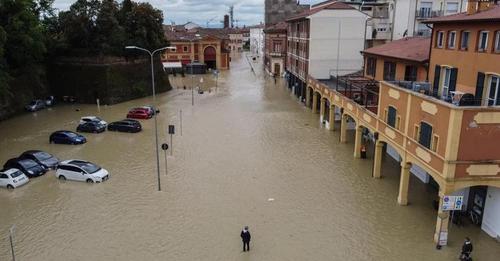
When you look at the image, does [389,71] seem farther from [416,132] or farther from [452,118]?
[452,118]

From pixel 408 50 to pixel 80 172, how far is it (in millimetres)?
26727

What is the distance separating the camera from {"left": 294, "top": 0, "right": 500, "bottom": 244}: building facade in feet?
58.2

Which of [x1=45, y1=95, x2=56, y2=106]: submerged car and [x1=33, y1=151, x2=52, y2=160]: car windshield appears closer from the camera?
[x1=33, y1=151, x2=52, y2=160]: car windshield

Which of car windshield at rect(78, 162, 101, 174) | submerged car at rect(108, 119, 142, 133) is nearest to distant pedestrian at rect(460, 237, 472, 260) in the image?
car windshield at rect(78, 162, 101, 174)

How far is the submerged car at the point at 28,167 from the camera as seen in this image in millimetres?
27625

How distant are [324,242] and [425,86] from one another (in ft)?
41.6

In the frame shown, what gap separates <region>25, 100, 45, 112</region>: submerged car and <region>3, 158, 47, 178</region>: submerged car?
24712 mm

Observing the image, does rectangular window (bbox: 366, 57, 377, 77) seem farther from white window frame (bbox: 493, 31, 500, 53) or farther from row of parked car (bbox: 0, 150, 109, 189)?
row of parked car (bbox: 0, 150, 109, 189)

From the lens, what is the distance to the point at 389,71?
117ft

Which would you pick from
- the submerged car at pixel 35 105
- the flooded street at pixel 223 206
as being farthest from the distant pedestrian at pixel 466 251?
the submerged car at pixel 35 105

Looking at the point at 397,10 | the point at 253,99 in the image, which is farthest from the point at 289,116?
the point at 397,10

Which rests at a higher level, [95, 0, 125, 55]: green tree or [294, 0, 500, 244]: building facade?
[95, 0, 125, 55]: green tree

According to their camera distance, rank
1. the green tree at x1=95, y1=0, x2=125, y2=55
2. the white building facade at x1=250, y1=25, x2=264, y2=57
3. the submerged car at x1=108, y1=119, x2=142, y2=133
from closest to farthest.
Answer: the submerged car at x1=108, y1=119, x2=142, y2=133 → the green tree at x1=95, y1=0, x2=125, y2=55 → the white building facade at x1=250, y1=25, x2=264, y2=57

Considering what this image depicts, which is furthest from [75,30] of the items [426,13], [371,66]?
[426,13]
